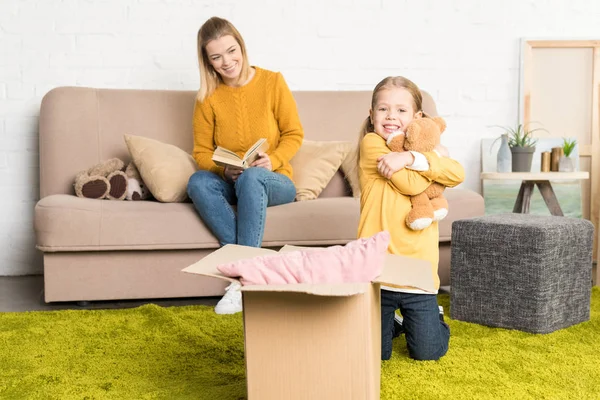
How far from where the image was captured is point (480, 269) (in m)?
2.21

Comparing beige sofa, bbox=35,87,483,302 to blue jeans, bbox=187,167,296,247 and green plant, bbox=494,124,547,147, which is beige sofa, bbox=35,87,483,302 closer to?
blue jeans, bbox=187,167,296,247

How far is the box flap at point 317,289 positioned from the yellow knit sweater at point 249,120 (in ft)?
5.38

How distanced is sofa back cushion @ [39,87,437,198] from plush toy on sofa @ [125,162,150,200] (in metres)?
0.19

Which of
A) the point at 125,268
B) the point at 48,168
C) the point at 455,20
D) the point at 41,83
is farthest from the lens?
the point at 455,20

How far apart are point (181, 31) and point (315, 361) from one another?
8.40 feet

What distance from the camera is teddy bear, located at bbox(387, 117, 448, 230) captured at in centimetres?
176

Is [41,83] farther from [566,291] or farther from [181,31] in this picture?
[566,291]

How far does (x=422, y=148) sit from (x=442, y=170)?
80 mm

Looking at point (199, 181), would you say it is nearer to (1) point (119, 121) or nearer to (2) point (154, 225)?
(2) point (154, 225)

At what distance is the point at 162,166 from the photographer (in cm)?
276

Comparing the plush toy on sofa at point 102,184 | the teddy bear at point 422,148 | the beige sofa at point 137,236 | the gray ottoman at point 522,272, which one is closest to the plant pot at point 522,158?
the beige sofa at point 137,236

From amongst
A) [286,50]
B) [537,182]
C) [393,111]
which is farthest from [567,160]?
[393,111]

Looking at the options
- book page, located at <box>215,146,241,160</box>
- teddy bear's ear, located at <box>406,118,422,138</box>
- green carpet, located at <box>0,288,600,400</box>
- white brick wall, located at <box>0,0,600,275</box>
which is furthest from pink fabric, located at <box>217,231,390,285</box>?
white brick wall, located at <box>0,0,600,275</box>

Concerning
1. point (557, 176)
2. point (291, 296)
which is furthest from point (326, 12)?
point (291, 296)
